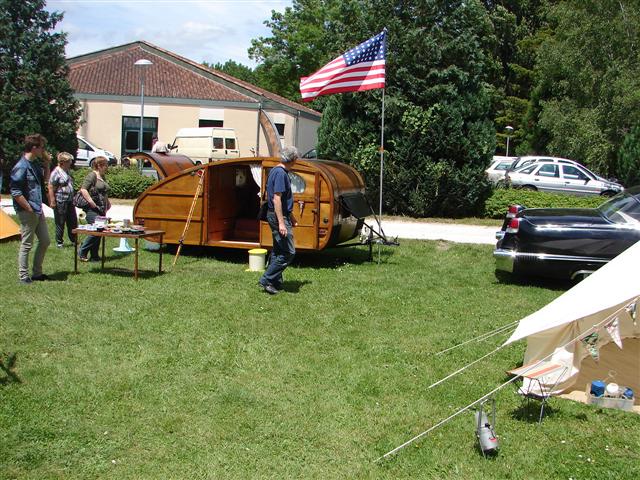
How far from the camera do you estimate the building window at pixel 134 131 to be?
33031mm

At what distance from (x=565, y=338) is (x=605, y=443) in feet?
3.39

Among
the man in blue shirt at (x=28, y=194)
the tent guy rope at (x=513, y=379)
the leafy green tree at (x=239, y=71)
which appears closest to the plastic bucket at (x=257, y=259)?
the man in blue shirt at (x=28, y=194)

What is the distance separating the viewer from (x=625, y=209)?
356 inches

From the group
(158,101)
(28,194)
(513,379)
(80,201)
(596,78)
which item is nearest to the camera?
(513,379)

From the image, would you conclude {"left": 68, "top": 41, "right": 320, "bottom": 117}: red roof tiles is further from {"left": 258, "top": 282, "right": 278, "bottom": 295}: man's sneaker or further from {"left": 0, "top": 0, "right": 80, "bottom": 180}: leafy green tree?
{"left": 258, "top": 282, "right": 278, "bottom": 295}: man's sneaker

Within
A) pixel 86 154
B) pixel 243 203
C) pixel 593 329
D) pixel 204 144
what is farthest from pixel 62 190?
pixel 86 154

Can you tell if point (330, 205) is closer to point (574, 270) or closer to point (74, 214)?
point (574, 270)

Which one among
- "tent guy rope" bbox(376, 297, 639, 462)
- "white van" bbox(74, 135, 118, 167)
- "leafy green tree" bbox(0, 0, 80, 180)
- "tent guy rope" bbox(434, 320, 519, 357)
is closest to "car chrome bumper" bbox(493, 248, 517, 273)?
"tent guy rope" bbox(434, 320, 519, 357)

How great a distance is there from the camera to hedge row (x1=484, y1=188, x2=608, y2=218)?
17703mm

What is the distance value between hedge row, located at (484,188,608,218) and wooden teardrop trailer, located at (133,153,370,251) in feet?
25.3

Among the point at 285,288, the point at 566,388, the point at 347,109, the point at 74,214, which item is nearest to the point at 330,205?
the point at 285,288

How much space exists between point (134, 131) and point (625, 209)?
27.9 m

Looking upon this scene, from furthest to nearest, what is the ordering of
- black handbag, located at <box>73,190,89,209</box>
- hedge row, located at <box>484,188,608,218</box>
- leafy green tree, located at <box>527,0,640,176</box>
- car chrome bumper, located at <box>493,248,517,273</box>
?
leafy green tree, located at <box>527,0,640,176</box>, hedge row, located at <box>484,188,608,218</box>, black handbag, located at <box>73,190,89,209</box>, car chrome bumper, located at <box>493,248,517,273</box>

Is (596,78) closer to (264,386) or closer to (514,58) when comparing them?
(264,386)
